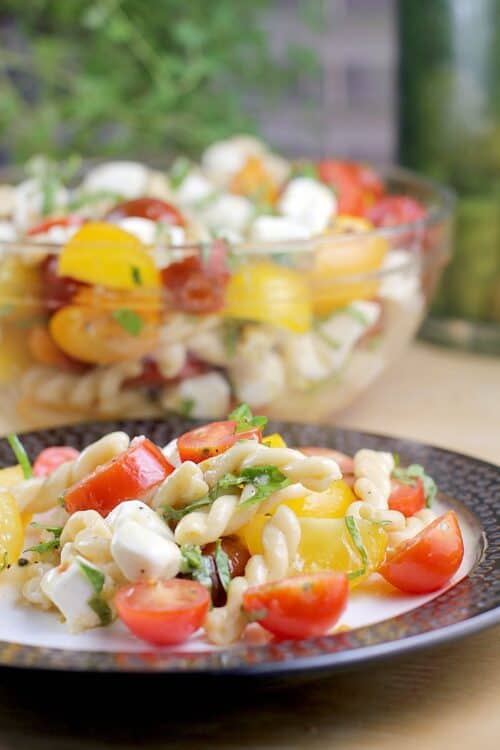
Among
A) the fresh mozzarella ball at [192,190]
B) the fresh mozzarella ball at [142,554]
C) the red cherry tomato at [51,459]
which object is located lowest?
the red cherry tomato at [51,459]

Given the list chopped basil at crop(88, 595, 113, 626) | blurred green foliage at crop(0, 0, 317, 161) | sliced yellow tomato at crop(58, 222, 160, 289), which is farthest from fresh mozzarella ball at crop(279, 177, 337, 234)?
chopped basil at crop(88, 595, 113, 626)

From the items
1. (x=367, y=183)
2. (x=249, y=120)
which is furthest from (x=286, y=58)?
(x=367, y=183)

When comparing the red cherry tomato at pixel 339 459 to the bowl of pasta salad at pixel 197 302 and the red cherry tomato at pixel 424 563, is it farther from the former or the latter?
the bowl of pasta salad at pixel 197 302

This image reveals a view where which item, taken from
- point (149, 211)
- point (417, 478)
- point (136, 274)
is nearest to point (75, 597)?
point (417, 478)

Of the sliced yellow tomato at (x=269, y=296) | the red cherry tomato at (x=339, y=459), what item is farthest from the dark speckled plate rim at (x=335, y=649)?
the sliced yellow tomato at (x=269, y=296)

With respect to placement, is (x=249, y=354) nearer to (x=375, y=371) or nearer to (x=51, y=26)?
(x=375, y=371)

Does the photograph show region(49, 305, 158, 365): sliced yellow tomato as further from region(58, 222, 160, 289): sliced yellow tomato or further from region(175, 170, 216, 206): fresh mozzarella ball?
region(175, 170, 216, 206): fresh mozzarella ball
